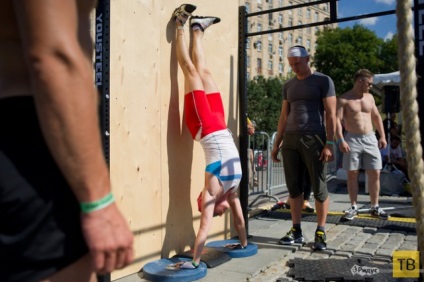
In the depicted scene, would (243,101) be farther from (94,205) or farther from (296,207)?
(94,205)

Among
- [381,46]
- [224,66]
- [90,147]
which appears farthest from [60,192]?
[381,46]

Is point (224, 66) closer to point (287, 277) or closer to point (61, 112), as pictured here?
point (287, 277)

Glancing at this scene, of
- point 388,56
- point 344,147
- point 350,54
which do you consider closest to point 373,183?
point 344,147

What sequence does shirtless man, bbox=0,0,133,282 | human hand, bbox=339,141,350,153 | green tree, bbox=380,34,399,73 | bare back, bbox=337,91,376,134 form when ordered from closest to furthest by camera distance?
shirtless man, bbox=0,0,133,282, human hand, bbox=339,141,350,153, bare back, bbox=337,91,376,134, green tree, bbox=380,34,399,73

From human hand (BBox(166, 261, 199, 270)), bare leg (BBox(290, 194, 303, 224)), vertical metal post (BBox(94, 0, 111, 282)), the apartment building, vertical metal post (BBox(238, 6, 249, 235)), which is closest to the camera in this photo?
vertical metal post (BBox(94, 0, 111, 282))

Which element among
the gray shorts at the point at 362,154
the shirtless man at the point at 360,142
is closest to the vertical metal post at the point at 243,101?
the shirtless man at the point at 360,142

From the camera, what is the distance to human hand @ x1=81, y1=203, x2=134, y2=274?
3.19 feet

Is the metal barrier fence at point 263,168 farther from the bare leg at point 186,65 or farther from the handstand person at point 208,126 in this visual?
the bare leg at point 186,65

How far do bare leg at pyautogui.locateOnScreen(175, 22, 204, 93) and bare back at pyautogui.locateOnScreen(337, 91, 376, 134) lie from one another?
10.2ft

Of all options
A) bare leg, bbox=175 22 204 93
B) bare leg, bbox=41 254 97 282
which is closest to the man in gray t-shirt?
bare leg, bbox=175 22 204 93

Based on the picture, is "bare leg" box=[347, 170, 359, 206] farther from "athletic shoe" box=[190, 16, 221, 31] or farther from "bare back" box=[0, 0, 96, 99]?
"bare back" box=[0, 0, 96, 99]

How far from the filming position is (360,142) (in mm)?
6141

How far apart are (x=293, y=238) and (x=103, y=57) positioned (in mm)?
2934

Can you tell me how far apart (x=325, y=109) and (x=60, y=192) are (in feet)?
13.2
